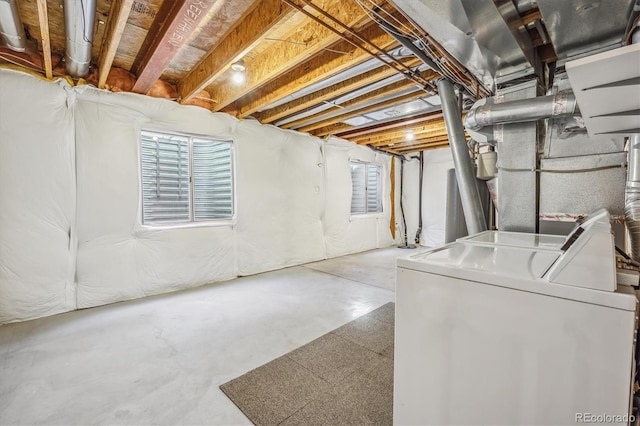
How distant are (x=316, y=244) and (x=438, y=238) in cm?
304

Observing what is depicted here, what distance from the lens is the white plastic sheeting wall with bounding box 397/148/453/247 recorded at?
623 centimetres

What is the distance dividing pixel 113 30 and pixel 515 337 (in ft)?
9.29

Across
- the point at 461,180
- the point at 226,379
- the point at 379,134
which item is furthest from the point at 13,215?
the point at 379,134

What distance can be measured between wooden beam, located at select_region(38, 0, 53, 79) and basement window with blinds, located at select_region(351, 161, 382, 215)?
4656 mm

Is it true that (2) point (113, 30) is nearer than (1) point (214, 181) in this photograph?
Yes

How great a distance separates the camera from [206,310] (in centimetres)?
284

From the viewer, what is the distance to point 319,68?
2615 mm

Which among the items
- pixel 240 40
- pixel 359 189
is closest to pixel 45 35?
pixel 240 40

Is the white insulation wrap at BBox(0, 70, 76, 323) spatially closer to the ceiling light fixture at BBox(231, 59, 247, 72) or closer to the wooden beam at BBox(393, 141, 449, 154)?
the ceiling light fixture at BBox(231, 59, 247, 72)

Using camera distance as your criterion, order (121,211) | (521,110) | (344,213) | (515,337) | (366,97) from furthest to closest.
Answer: (344,213) → (366,97) → (121,211) → (521,110) → (515,337)

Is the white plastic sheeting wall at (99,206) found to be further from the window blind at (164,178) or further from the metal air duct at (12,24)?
the metal air duct at (12,24)

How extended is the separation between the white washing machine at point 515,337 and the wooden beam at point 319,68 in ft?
5.85

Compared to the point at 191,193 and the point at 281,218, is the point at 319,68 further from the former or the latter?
the point at 281,218

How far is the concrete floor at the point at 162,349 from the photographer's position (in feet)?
4.99
